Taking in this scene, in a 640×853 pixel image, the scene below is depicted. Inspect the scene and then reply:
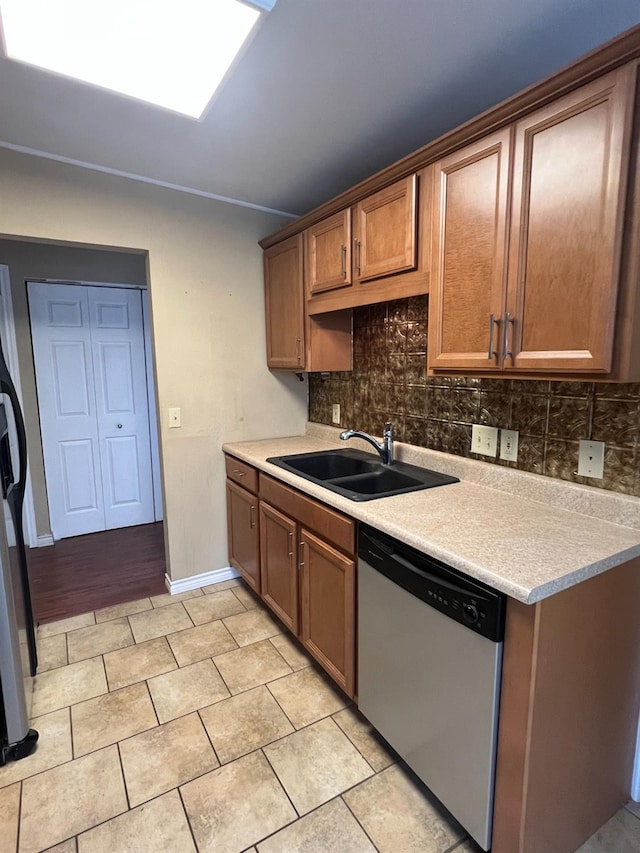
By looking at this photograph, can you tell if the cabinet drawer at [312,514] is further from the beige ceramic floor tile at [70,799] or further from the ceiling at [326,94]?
the ceiling at [326,94]

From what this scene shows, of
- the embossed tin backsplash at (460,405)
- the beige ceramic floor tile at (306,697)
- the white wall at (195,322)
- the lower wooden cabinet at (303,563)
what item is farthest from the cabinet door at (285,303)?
the beige ceramic floor tile at (306,697)

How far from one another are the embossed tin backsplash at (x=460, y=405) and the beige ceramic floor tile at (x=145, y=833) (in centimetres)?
165

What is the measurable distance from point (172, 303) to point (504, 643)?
7.70 feet

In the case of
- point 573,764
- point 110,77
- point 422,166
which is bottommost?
point 573,764

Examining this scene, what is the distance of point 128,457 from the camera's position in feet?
12.5

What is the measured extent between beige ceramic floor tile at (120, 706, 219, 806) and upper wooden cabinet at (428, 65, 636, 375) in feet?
5.52

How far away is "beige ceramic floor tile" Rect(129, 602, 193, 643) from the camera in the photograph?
2377 mm

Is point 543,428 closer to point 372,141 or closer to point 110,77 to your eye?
Result: point 372,141

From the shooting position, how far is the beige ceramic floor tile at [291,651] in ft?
7.02

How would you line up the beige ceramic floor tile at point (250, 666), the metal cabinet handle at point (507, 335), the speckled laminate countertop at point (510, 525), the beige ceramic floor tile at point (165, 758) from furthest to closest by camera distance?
the beige ceramic floor tile at point (250, 666)
the beige ceramic floor tile at point (165, 758)
the metal cabinet handle at point (507, 335)
the speckled laminate countertop at point (510, 525)

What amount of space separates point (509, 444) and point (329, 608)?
99cm

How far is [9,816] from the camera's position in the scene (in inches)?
55.9

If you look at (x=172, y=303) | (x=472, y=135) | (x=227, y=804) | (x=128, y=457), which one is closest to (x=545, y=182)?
(x=472, y=135)

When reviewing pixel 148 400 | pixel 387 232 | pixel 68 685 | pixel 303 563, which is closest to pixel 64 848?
pixel 68 685
